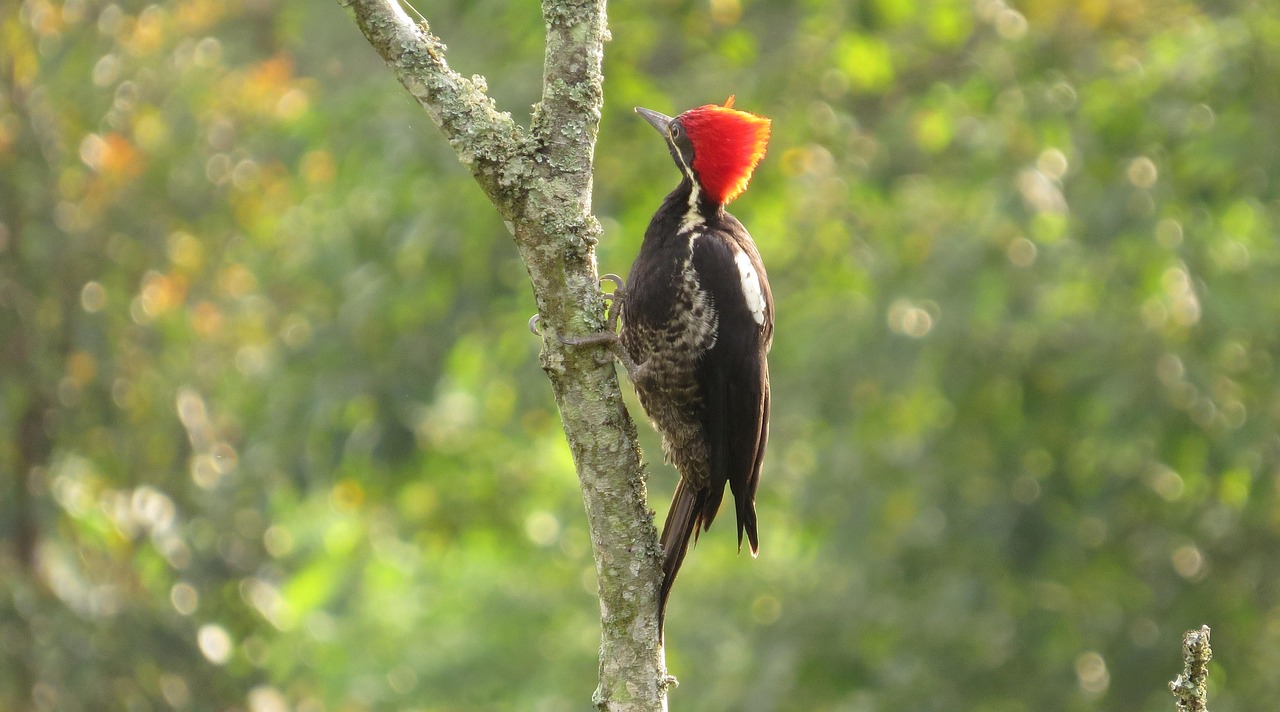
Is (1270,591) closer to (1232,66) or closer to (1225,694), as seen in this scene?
(1225,694)

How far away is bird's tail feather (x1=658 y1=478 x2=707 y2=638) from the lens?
2748 millimetres

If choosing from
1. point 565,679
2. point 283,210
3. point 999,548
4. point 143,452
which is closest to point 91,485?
point 143,452

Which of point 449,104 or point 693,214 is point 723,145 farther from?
point 449,104

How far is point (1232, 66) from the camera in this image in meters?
5.05

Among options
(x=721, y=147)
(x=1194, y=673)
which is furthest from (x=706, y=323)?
(x=1194, y=673)

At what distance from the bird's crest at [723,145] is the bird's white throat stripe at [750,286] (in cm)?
19

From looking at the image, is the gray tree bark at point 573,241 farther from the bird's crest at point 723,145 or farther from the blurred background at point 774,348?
the blurred background at point 774,348

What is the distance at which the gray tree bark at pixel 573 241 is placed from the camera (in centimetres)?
249

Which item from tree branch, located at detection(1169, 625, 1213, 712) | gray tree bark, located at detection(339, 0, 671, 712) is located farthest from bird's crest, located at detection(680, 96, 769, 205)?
tree branch, located at detection(1169, 625, 1213, 712)

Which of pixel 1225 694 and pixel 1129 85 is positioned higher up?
pixel 1129 85

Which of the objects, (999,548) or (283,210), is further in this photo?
(283,210)

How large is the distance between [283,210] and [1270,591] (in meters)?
5.32

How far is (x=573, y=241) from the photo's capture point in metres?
2.50

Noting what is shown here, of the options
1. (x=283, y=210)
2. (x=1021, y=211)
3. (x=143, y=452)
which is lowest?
(x=1021, y=211)
